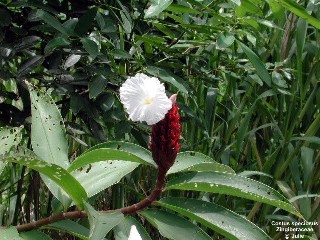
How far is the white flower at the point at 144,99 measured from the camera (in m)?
0.84

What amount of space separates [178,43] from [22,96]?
0.42 meters

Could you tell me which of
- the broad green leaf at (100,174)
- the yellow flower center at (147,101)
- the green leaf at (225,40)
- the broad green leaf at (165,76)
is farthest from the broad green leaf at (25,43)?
the yellow flower center at (147,101)

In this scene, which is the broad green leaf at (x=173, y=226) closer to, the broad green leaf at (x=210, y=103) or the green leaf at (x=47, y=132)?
the green leaf at (x=47, y=132)

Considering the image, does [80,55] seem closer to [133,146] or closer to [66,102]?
[66,102]

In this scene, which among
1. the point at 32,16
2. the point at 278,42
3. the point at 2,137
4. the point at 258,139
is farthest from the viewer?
the point at 258,139

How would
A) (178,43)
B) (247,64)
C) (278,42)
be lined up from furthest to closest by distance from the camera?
1. (278,42)
2. (247,64)
3. (178,43)

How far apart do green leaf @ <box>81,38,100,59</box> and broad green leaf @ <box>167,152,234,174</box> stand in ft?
1.43

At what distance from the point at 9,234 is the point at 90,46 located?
2.02 ft

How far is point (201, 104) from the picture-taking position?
7.10 ft

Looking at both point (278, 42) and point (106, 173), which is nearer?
point (106, 173)

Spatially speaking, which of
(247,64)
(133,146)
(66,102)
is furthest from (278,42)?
(133,146)

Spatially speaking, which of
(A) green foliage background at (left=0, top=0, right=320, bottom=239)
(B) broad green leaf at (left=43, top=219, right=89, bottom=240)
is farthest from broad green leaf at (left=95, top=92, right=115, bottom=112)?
(B) broad green leaf at (left=43, top=219, right=89, bottom=240)

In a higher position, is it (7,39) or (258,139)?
(7,39)

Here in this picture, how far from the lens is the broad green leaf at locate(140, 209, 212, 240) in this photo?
89 cm
